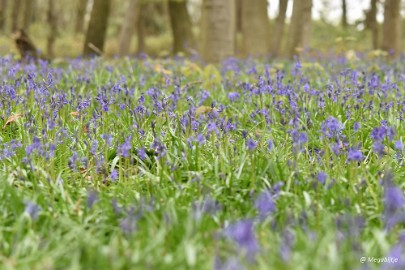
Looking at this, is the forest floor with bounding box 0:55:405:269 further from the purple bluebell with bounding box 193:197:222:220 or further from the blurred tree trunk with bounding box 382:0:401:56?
the blurred tree trunk with bounding box 382:0:401:56

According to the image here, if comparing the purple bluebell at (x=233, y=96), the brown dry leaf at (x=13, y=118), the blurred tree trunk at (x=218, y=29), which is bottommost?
the brown dry leaf at (x=13, y=118)

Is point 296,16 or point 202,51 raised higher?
→ point 296,16

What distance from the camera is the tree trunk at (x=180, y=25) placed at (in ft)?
50.2

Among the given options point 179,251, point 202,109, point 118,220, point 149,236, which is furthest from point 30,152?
point 202,109

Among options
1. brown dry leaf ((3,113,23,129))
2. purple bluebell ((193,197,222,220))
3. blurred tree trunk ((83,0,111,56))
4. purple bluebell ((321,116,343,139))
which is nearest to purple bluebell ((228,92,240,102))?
purple bluebell ((321,116,343,139))

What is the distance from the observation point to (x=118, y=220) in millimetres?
2604

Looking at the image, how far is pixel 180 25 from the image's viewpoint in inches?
606

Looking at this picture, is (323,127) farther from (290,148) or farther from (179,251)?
(179,251)

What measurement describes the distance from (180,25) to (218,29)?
656cm

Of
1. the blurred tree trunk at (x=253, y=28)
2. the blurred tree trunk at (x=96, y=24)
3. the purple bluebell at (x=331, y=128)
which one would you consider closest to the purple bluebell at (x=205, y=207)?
the purple bluebell at (x=331, y=128)

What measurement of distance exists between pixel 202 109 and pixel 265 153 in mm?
1149

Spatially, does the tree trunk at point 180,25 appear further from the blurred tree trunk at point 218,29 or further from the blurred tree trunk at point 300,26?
the blurred tree trunk at point 218,29

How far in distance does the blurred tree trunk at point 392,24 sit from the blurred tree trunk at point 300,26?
5.42 feet

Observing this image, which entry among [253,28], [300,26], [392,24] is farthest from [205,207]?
[253,28]
